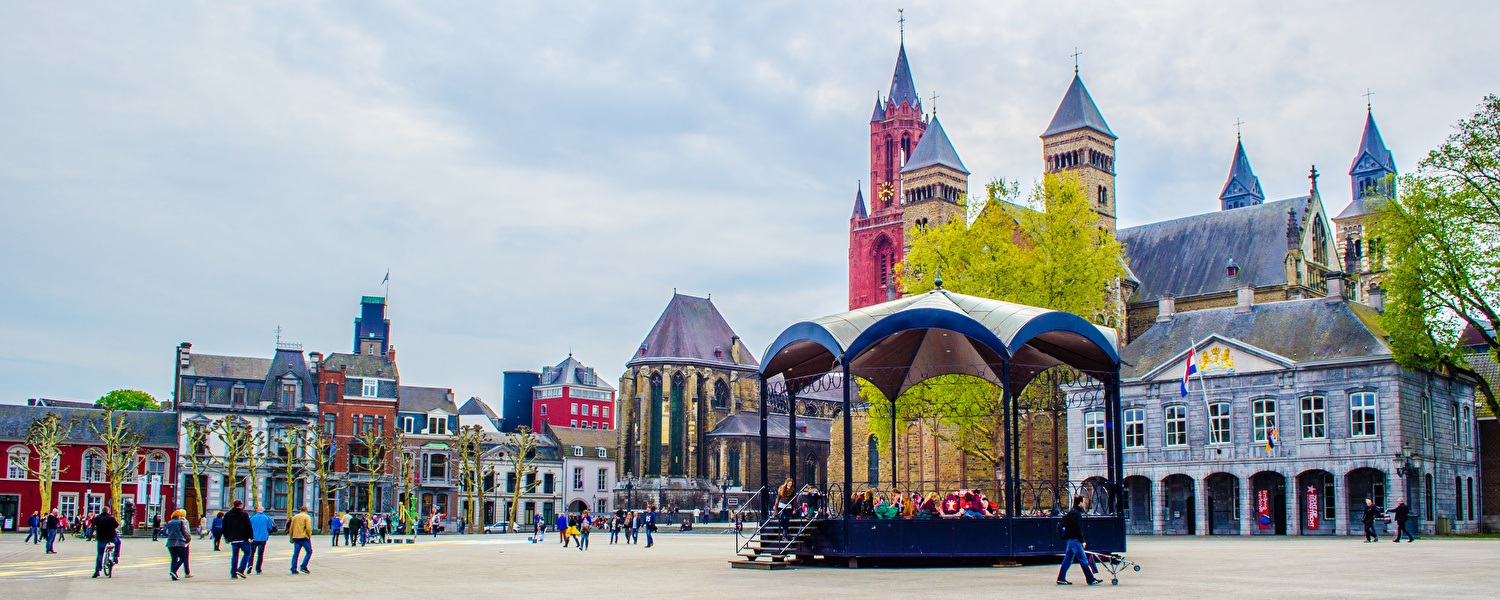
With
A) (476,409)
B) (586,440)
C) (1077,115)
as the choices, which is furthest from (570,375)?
(1077,115)

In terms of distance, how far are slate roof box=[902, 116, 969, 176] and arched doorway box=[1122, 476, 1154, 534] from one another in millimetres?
35444

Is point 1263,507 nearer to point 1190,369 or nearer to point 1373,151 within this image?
point 1190,369

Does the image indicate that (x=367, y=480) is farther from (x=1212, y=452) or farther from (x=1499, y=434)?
(x=1499, y=434)

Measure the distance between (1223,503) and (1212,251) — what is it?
22.7 metres

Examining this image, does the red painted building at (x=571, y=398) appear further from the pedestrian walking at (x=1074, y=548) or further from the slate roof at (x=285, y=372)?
the pedestrian walking at (x=1074, y=548)

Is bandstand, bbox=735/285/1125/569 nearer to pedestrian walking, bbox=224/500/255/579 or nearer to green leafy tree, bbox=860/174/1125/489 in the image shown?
pedestrian walking, bbox=224/500/255/579

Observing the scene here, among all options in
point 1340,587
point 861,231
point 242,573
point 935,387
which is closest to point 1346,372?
point 935,387

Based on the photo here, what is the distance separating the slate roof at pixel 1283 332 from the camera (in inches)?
1859

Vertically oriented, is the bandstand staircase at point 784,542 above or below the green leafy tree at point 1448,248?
below

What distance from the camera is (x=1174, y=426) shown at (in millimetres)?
51250

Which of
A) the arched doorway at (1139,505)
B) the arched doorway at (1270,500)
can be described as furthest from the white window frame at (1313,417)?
the arched doorway at (1139,505)

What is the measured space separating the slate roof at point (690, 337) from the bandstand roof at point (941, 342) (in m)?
64.0

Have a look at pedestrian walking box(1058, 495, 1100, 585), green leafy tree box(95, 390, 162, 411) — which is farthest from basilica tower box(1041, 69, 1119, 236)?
green leafy tree box(95, 390, 162, 411)

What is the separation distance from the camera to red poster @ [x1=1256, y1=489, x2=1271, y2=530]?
4719cm
